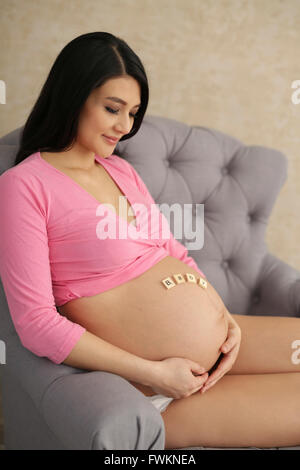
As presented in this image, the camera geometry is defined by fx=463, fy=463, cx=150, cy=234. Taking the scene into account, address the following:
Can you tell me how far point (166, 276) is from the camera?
1109 millimetres

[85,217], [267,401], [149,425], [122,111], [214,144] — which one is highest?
[122,111]

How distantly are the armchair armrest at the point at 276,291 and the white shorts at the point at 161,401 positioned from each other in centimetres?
62

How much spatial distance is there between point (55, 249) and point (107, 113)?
337mm

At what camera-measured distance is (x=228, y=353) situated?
1.15 meters

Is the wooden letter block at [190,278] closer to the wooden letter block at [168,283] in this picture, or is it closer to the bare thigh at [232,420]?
the wooden letter block at [168,283]

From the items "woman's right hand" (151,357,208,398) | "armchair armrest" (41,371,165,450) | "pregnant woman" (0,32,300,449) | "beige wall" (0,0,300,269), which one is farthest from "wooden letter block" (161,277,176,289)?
"beige wall" (0,0,300,269)

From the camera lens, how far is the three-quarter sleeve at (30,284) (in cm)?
93

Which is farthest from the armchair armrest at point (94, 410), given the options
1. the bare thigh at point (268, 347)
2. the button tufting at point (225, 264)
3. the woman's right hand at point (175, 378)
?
the button tufting at point (225, 264)

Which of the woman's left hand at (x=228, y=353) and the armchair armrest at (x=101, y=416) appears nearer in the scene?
the armchair armrest at (x=101, y=416)

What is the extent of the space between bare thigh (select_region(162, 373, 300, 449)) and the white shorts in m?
0.02

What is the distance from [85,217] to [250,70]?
1.18 meters

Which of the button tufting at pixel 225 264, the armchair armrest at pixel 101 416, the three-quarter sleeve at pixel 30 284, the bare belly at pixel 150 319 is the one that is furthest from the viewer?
the button tufting at pixel 225 264
